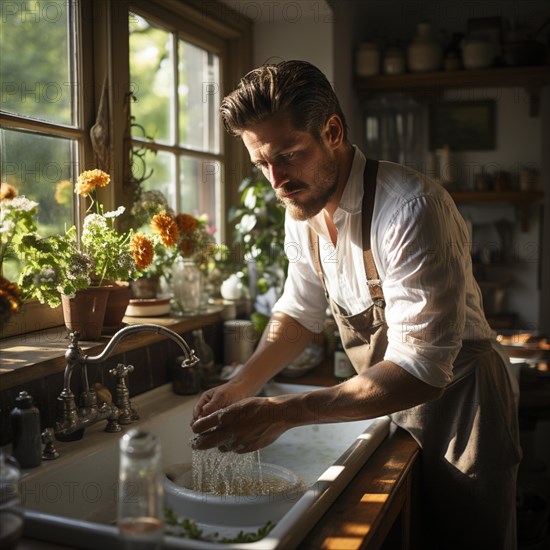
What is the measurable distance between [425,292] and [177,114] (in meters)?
1.32

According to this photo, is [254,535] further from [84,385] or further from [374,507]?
[84,385]

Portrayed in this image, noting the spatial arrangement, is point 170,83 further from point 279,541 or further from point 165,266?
point 279,541

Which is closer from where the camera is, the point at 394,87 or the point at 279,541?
the point at 279,541

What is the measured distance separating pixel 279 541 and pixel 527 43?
3.08m

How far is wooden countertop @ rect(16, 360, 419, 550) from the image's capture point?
118 centimetres

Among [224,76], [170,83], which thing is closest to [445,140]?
[224,76]

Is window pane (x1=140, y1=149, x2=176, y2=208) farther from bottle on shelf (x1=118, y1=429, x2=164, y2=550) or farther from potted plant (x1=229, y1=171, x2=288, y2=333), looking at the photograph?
bottle on shelf (x1=118, y1=429, x2=164, y2=550)

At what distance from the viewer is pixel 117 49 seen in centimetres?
202

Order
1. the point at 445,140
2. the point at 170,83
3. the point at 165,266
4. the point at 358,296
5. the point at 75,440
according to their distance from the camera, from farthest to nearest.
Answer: the point at 445,140 < the point at 170,83 < the point at 165,266 < the point at 358,296 < the point at 75,440

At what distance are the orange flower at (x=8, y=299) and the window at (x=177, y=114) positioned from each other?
928 mm

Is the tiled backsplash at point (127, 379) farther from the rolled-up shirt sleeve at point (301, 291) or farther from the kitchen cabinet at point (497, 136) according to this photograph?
the kitchen cabinet at point (497, 136)

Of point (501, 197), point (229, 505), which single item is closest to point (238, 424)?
point (229, 505)

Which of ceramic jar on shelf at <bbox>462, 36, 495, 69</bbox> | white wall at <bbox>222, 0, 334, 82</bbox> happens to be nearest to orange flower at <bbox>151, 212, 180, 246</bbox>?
white wall at <bbox>222, 0, 334, 82</bbox>

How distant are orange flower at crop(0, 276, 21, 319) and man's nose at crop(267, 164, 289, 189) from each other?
0.58 metres
